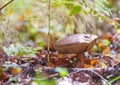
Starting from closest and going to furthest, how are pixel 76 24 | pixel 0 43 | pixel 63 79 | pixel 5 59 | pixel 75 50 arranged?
pixel 63 79 → pixel 75 50 → pixel 5 59 → pixel 0 43 → pixel 76 24

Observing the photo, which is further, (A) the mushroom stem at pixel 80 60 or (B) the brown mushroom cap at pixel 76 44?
(A) the mushroom stem at pixel 80 60

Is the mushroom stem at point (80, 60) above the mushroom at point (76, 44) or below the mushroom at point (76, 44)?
below

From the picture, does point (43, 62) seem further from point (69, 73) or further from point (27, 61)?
point (69, 73)

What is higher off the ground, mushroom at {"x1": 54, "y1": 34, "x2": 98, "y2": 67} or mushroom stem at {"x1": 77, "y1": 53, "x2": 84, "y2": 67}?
mushroom at {"x1": 54, "y1": 34, "x2": 98, "y2": 67}

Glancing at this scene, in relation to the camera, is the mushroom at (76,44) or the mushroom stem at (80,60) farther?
the mushroom stem at (80,60)

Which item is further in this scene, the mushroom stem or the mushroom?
the mushroom stem

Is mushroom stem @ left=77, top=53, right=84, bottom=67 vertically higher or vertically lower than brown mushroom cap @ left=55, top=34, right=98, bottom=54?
lower

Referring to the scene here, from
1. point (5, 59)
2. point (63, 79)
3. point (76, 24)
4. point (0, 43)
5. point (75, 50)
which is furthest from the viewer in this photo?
point (76, 24)

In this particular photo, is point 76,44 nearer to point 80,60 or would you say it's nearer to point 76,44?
point 76,44

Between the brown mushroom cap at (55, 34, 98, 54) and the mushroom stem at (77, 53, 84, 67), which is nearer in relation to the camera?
the brown mushroom cap at (55, 34, 98, 54)

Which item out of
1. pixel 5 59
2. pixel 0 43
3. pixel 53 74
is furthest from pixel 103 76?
pixel 0 43

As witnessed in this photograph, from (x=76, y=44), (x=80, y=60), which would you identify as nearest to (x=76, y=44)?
(x=76, y=44)
